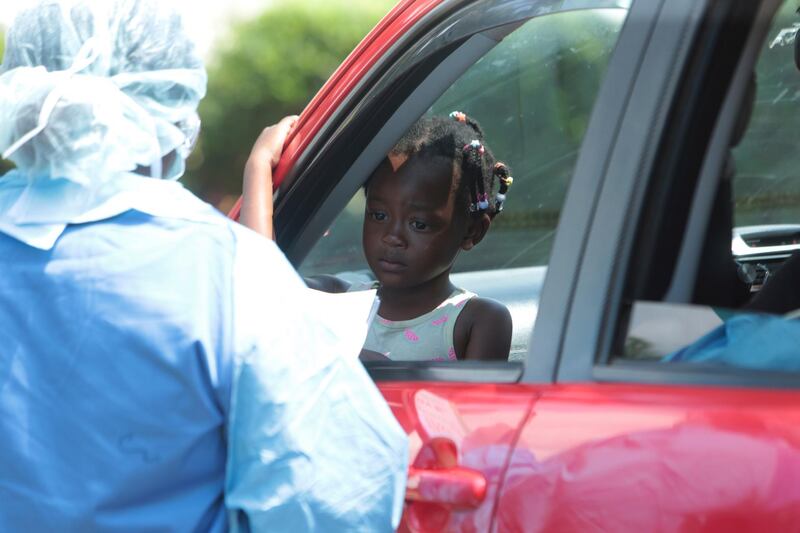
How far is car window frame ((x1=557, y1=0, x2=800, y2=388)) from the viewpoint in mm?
1815

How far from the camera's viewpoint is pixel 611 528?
164 cm

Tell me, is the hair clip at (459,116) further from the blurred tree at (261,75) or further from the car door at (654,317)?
the blurred tree at (261,75)

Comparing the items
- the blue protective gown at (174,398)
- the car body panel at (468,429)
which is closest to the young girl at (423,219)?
the car body panel at (468,429)

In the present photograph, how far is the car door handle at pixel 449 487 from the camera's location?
71.4 inches

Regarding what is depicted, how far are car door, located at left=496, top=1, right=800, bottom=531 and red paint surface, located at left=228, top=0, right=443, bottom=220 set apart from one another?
967 millimetres

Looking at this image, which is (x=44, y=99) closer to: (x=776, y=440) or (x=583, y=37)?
(x=776, y=440)

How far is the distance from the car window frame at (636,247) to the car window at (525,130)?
707 mm

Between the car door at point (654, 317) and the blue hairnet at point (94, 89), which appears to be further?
Result: the blue hairnet at point (94, 89)

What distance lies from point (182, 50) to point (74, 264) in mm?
390

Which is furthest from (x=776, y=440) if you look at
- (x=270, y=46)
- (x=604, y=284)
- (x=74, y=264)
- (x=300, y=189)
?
(x=270, y=46)

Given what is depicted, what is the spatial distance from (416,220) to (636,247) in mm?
1173

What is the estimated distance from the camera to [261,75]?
11.2 metres

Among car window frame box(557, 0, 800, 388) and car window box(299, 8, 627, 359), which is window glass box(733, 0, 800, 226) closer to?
car window frame box(557, 0, 800, 388)

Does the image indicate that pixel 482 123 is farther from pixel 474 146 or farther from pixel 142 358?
pixel 142 358
